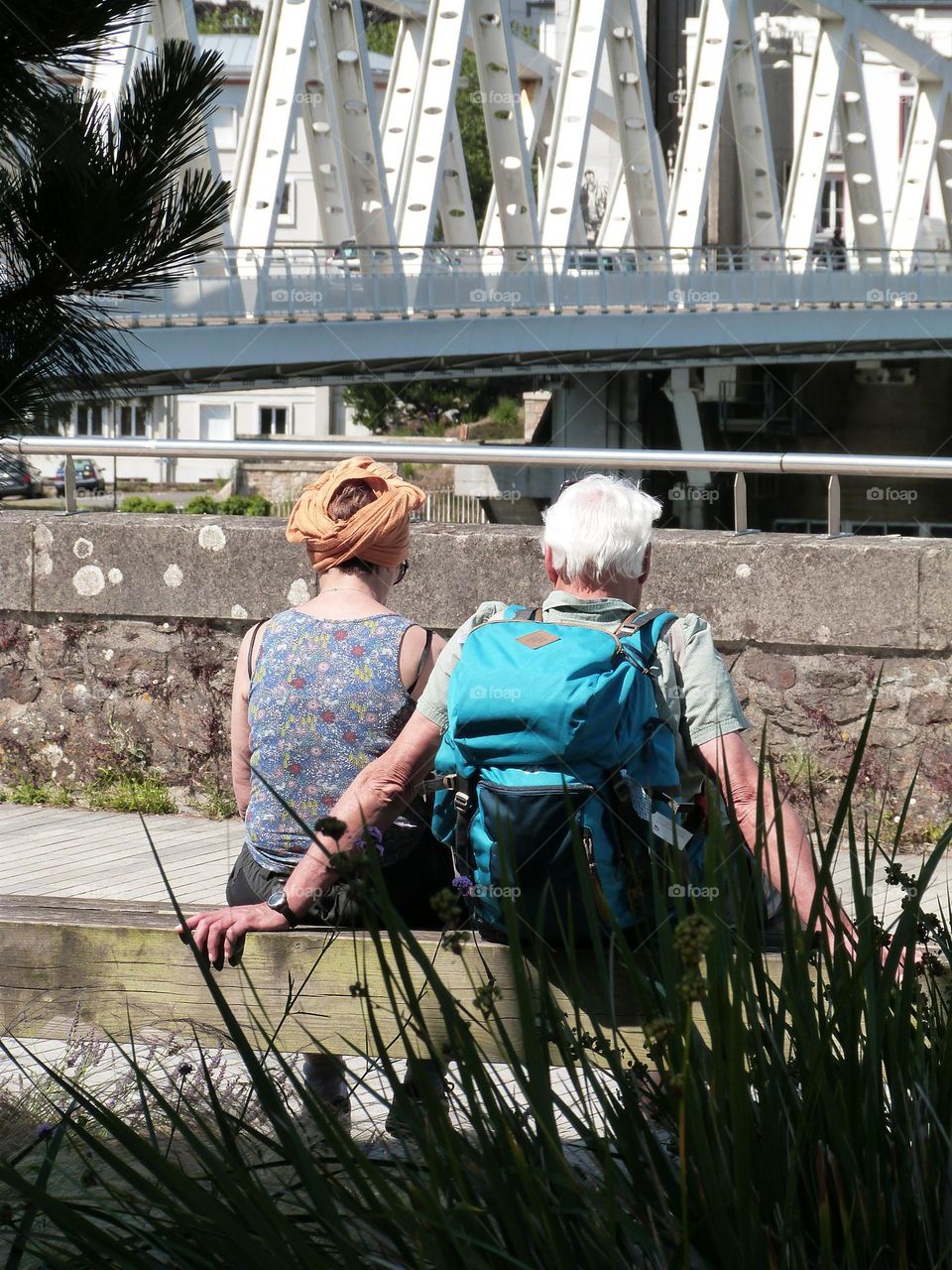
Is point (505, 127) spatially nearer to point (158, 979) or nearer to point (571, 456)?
point (571, 456)

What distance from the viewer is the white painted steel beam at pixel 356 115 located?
3041 centimetres

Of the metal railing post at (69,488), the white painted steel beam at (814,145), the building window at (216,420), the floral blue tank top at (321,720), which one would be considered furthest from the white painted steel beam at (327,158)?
the building window at (216,420)

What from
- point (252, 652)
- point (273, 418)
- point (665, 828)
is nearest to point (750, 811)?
point (665, 828)

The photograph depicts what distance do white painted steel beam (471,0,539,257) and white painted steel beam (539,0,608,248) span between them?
0.81 meters

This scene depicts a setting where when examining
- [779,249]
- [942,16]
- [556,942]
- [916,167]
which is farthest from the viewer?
[942,16]

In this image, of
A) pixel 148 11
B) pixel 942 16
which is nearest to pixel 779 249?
pixel 942 16

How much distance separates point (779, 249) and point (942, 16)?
30.6 metres

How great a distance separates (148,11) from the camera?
2.90 meters

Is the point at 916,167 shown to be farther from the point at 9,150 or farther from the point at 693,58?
the point at 9,150

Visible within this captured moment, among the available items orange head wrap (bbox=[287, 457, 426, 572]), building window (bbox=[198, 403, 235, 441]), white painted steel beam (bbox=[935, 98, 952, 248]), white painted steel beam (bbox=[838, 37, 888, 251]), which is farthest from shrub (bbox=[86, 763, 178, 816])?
building window (bbox=[198, 403, 235, 441])

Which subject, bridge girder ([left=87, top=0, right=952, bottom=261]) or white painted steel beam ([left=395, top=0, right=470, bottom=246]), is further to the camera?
white painted steel beam ([left=395, top=0, right=470, bottom=246])

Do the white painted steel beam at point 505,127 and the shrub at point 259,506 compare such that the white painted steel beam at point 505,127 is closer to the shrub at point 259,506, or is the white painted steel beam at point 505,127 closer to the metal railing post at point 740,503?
the shrub at point 259,506

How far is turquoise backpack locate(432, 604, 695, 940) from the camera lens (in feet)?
7.63

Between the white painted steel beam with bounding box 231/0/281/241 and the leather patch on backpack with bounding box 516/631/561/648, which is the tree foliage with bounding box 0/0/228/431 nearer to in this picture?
the leather patch on backpack with bounding box 516/631/561/648
